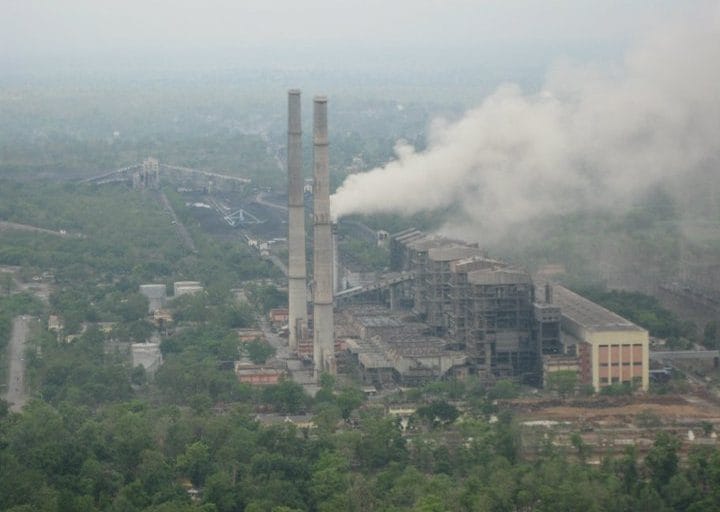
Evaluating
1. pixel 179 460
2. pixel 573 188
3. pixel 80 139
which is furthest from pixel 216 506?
pixel 80 139

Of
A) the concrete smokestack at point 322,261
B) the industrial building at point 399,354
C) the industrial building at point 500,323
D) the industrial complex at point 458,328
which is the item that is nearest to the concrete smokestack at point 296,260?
the industrial complex at point 458,328

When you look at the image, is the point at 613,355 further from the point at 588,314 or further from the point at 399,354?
the point at 399,354

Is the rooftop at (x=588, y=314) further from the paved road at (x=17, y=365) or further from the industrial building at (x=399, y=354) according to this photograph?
the paved road at (x=17, y=365)

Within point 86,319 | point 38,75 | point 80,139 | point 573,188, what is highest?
point 38,75

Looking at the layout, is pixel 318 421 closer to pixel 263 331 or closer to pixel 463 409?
pixel 463 409

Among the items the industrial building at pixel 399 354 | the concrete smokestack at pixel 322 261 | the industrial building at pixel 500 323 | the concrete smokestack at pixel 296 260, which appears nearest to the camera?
the industrial building at pixel 399 354

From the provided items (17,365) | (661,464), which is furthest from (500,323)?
(661,464)
